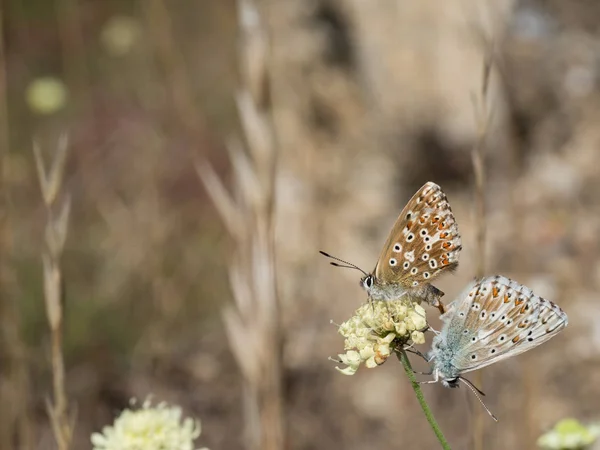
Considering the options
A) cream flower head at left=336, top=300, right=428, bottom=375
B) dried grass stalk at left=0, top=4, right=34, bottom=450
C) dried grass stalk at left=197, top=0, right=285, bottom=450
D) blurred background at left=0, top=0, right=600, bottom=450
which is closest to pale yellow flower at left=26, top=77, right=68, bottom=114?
blurred background at left=0, top=0, right=600, bottom=450

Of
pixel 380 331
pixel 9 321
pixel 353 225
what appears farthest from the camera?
pixel 353 225

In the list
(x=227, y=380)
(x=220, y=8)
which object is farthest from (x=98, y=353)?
(x=220, y=8)

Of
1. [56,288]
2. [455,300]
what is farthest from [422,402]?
[56,288]

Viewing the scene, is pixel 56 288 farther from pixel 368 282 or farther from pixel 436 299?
pixel 436 299

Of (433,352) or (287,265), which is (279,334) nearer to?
(433,352)

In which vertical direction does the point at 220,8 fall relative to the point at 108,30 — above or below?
above

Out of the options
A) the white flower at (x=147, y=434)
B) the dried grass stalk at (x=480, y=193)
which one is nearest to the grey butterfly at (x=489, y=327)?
the dried grass stalk at (x=480, y=193)

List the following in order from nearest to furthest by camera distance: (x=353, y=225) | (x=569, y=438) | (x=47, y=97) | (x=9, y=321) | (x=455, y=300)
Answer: (x=455, y=300)
(x=569, y=438)
(x=9, y=321)
(x=353, y=225)
(x=47, y=97)
